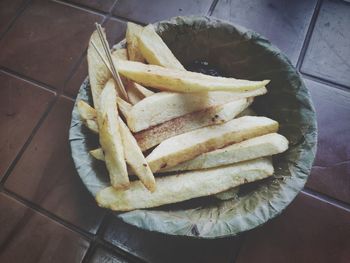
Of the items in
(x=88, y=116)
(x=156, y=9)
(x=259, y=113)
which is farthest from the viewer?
(x=156, y=9)

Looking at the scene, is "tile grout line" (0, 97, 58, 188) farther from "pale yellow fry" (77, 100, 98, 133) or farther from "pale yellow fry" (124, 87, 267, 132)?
"pale yellow fry" (124, 87, 267, 132)

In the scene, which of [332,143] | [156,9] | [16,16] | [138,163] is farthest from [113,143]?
[16,16]

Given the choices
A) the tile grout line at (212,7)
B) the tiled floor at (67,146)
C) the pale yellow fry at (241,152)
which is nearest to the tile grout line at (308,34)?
the tiled floor at (67,146)

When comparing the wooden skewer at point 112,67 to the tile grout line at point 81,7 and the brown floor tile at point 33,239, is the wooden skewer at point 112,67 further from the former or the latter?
the tile grout line at point 81,7

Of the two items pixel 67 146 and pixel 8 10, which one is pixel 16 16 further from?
pixel 67 146

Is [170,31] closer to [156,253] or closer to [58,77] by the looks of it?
[58,77]

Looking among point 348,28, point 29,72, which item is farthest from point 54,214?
point 348,28
